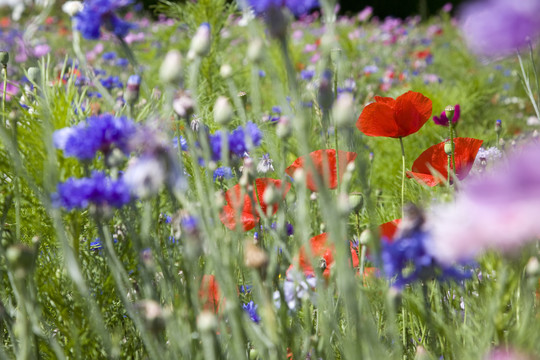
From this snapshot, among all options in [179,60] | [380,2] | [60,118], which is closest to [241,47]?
[60,118]

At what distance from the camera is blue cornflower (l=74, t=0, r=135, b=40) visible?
63cm

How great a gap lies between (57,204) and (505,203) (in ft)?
1.34

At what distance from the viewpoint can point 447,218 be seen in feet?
1.18

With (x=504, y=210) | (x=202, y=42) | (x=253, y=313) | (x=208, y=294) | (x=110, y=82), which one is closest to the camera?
(x=504, y=210)

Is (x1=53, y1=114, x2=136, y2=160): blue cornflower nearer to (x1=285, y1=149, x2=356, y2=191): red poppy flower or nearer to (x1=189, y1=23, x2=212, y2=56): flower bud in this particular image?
(x1=189, y1=23, x2=212, y2=56): flower bud

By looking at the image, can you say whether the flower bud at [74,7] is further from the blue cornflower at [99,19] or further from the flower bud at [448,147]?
the flower bud at [448,147]

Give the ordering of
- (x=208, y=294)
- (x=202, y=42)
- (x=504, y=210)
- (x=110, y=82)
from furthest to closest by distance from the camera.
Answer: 1. (x=110, y=82)
2. (x=208, y=294)
3. (x=202, y=42)
4. (x=504, y=210)

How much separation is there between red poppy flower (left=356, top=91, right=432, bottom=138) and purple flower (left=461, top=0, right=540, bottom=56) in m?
0.44

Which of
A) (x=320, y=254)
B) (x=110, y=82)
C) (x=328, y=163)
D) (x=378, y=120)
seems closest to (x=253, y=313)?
(x=320, y=254)

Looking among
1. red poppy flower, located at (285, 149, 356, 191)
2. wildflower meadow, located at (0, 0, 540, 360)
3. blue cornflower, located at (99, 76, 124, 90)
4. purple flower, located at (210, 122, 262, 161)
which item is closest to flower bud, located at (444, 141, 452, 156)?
wildflower meadow, located at (0, 0, 540, 360)

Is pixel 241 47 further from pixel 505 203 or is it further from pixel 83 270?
pixel 505 203

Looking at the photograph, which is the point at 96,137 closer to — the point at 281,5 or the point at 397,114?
the point at 281,5

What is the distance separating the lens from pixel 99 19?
0.64m

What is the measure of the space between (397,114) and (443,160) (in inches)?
4.6
